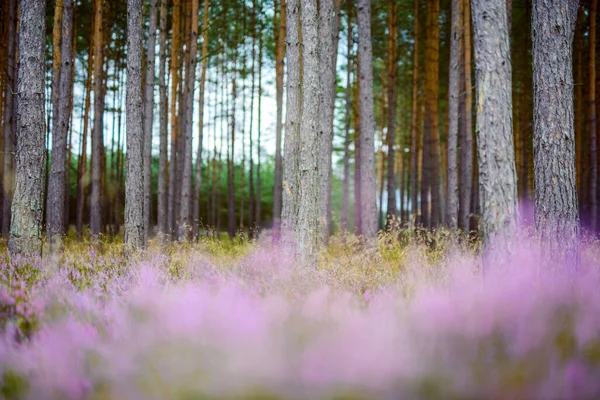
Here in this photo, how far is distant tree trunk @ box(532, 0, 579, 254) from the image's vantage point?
A: 495 cm

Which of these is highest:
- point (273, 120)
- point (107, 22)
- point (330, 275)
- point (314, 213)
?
point (107, 22)

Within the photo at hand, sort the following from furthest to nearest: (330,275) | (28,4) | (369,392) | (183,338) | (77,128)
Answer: (77,128) → (28,4) → (330,275) → (183,338) → (369,392)

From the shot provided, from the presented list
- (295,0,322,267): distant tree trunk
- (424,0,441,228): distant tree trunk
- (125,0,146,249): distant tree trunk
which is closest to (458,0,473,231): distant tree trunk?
(424,0,441,228): distant tree trunk

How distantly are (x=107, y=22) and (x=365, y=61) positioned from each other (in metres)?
13.0

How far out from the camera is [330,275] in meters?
4.93

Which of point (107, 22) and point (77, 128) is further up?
point (107, 22)

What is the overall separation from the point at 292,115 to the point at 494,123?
3.92 meters

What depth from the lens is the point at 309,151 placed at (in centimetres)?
566

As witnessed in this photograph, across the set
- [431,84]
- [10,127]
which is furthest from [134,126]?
[431,84]

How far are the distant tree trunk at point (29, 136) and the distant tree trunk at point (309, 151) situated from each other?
4570mm

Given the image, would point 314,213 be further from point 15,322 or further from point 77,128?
point 77,128

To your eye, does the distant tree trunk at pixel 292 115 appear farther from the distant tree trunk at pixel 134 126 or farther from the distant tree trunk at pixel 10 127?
the distant tree trunk at pixel 10 127

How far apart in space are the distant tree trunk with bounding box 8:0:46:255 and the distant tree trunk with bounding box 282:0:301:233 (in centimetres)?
424

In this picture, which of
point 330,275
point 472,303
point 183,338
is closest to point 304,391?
point 183,338
